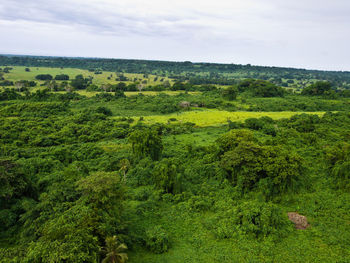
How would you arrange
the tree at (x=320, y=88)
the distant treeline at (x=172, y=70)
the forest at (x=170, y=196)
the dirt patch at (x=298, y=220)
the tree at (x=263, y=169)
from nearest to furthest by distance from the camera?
1. the forest at (x=170, y=196)
2. the dirt patch at (x=298, y=220)
3. the tree at (x=263, y=169)
4. the tree at (x=320, y=88)
5. the distant treeline at (x=172, y=70)

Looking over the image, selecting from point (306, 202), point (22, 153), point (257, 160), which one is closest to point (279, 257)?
point (306, 202)

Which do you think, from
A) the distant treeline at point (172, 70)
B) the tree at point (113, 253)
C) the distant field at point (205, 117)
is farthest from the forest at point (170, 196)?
the distant treeline at point (172, 70)

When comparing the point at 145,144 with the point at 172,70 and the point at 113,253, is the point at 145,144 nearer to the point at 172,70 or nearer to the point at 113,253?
the point at 113,253

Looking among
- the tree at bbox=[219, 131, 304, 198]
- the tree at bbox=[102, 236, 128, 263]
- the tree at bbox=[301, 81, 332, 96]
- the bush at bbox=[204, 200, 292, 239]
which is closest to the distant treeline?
the tree at bbox=[301, 81, 332, 96]

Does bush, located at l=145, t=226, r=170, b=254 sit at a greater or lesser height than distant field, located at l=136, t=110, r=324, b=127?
lesser

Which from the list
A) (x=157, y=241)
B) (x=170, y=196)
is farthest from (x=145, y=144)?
(x=157, y=241)

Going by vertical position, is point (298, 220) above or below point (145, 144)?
below

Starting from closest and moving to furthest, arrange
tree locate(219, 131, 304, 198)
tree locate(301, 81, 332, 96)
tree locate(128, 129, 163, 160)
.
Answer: tree locate(219, 131, 304, 198) < tree locate(128, 129, 163, 160) < tree locate(301, 81, 332, 96)

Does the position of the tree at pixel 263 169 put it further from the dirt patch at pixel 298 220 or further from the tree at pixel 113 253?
the tree at pixel 113 253

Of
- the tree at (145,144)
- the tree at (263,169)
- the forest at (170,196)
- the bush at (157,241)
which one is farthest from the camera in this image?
the tree at (145,144)

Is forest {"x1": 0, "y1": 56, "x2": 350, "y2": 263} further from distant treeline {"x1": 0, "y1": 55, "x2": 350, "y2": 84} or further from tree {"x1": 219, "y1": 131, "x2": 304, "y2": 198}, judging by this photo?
distant treeline {"x1": 0, "y1": 55, "x2": 350, "y2": 84}
